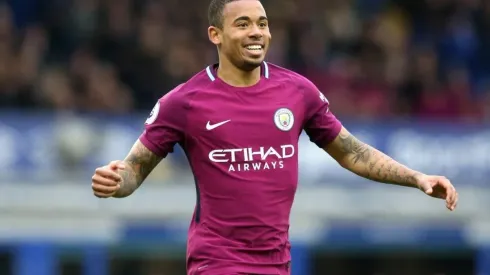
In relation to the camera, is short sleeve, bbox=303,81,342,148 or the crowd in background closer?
short sleeve, bbox=303,81,342,148

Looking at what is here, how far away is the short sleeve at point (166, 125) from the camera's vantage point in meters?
7.26

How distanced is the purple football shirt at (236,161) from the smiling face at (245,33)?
0.16m

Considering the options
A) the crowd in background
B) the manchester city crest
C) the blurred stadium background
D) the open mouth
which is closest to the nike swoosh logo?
the manchester city crest

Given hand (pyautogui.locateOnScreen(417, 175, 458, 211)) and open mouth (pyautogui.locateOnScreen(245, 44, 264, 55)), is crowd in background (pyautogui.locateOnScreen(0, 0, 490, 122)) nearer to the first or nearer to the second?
open mouth (pyautogui.locateOnScreen(245, 44, 264, 55))

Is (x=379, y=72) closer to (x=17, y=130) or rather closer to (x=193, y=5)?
(x=193, y=5)

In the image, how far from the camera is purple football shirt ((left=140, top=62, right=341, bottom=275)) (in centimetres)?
711

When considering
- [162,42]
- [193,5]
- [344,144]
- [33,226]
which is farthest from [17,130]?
[344,144]

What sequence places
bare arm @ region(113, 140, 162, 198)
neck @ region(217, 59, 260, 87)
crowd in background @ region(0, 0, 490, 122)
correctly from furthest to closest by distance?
crowd in background @ region(0, 0, 490, 122), neck @ region(217, 59, 260, 87), bare arm @ region(113, 140, 162, 198)

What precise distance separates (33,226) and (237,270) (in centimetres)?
1029

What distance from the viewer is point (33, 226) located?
1700cm

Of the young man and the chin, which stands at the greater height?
the chin

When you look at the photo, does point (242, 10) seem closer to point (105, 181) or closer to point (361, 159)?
point (361, 159)

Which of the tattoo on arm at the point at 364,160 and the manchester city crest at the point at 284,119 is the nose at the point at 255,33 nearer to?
the manchester city crest at the point at 284,119

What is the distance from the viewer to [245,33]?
7238 millimetres
